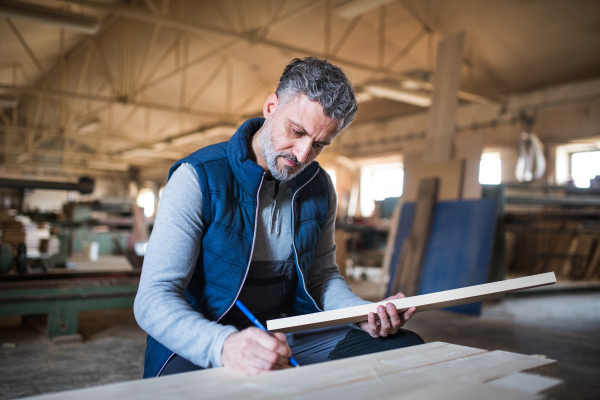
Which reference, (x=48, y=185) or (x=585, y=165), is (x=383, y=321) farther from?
(x=585, y=165)

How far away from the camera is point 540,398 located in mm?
691

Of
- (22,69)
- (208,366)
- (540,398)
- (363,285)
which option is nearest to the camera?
(540,398)

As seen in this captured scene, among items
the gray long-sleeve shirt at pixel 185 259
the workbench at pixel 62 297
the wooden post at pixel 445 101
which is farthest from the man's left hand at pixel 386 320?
the wooden post at pixel 445 101

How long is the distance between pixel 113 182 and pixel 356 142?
15.7 m

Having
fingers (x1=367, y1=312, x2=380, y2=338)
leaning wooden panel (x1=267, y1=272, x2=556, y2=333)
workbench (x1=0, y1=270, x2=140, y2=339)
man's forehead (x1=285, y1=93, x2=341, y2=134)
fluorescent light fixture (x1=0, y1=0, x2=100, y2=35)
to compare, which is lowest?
workbench (x1=0, y1=270, x2=140, y2=339)

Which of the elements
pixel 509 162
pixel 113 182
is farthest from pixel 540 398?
pixel 113 182

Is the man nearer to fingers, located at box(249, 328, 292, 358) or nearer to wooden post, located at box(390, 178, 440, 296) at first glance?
fingers, located at box(249, 328, 292, 358)

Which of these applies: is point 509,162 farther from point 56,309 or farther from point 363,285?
point 56,309

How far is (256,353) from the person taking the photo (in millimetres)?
844

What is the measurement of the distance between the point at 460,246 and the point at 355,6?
2814mm

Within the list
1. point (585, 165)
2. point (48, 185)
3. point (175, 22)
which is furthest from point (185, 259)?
point (585, 165)

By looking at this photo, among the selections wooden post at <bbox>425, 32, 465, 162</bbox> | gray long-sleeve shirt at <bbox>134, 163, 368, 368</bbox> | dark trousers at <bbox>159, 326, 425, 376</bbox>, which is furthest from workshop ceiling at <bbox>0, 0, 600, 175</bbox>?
dark trousers at <bbox>159, 326, 425, 376</bbox>

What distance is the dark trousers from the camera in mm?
1250

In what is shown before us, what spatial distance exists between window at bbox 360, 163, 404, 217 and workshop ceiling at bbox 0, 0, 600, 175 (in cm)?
146
